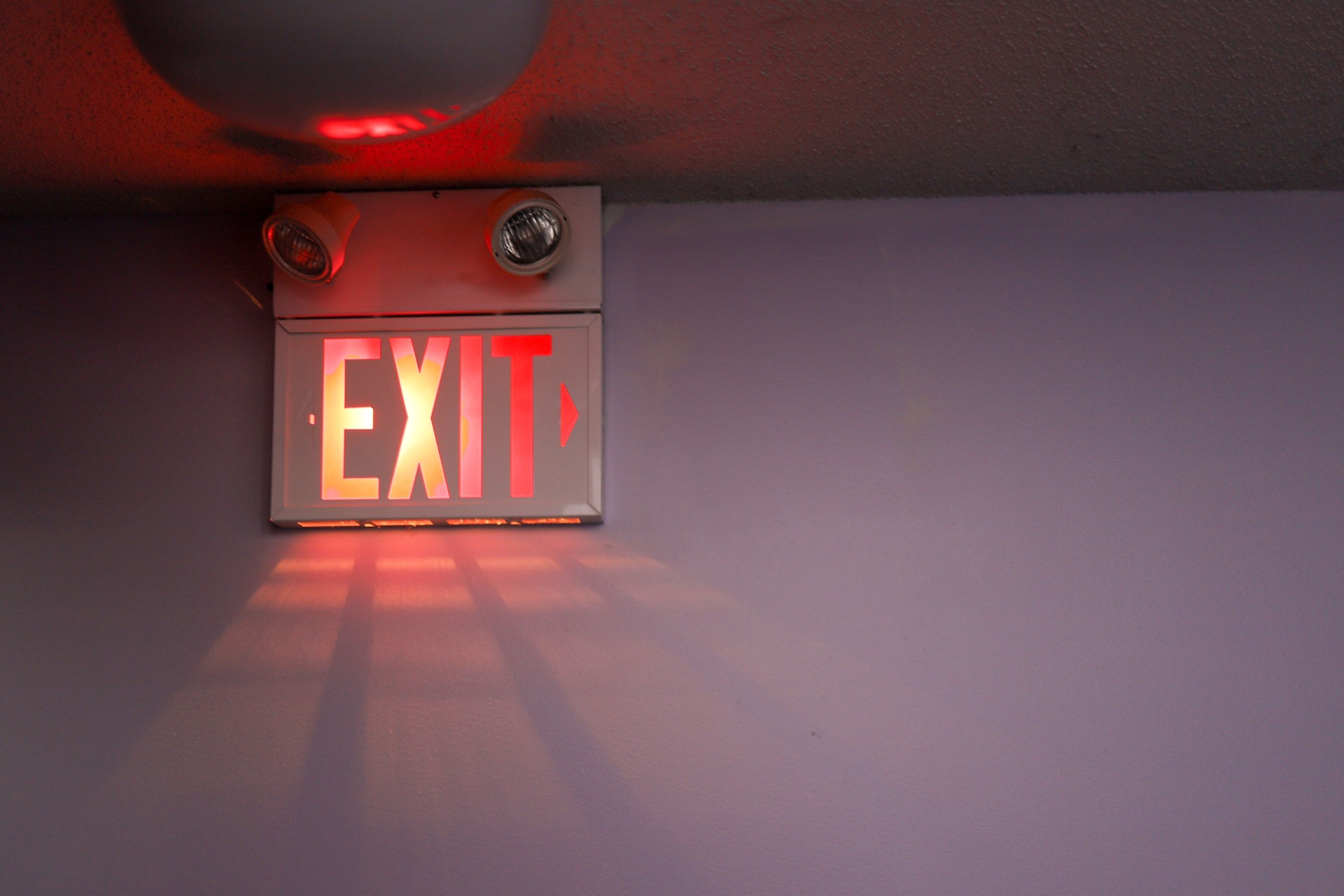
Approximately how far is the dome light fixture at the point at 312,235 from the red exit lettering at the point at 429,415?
0.19m

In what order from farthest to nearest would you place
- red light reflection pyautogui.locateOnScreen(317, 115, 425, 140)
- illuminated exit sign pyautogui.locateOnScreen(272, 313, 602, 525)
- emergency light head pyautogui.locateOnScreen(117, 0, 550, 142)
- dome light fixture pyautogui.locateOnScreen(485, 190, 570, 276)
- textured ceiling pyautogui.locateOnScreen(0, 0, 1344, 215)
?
illuminated exit sign pyautogui.locateOnScreen(272, 313, 602, 525) → dome light fixture pyautogui.locateOnScreen(485, 190, 570, 276) → textured ceiling pyautogui.locateOnScreen(0, 0, 1344, 215) → red light reflection pyautogui.locateOnScreen(317, 115, 425, 140) → emergency light head pyautogui.locateOnScreen(117, 0, 550, 142)

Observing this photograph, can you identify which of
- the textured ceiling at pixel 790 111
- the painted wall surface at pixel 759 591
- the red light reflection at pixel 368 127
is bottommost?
the painted wall surface at pixel 759 591

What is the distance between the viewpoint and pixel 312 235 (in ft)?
6.88

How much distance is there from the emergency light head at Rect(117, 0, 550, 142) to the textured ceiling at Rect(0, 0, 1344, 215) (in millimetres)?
446

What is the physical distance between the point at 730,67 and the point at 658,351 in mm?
714

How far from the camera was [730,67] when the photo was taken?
1.80 metres

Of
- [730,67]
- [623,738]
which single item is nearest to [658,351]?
[730,67]

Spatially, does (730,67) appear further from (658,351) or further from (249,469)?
(249,469)

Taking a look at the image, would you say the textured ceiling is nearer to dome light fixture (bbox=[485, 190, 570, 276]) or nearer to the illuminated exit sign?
dome light fixture (bbox=[485, 190, 570, 276])

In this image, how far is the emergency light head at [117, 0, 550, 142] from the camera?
3.59 ft

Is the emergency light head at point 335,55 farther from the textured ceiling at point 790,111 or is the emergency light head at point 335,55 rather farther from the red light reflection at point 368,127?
the textured ceiling at point 790,111

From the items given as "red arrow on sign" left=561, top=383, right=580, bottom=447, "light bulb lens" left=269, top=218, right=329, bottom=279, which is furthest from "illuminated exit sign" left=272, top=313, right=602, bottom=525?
"light bulb lens" left=269, top=218, right=329, bottom=279

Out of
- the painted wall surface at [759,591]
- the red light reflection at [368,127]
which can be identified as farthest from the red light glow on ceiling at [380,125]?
the painted wall surface at [759,591]

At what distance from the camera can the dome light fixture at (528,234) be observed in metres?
2.07
